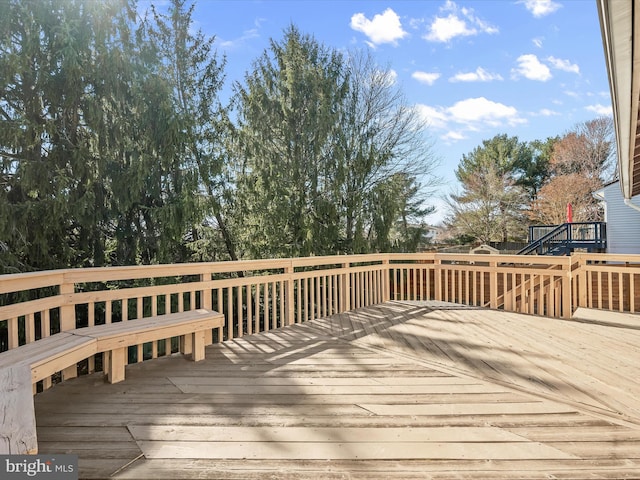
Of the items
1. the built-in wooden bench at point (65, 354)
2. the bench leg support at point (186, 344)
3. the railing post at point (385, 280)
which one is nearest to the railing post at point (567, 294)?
the railing post at point (385, 280)

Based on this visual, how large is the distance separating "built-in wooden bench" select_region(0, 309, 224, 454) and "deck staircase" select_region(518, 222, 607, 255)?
14.3 metres

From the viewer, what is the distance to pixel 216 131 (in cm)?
1001

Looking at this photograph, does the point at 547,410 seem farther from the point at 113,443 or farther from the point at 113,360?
the point at 113,360

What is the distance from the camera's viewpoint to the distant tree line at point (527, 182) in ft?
64.6

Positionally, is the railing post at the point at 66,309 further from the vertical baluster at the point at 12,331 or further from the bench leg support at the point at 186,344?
the bench leg support at the point at 186,344

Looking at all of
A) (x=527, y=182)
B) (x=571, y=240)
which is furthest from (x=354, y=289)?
(x=527, y=182)

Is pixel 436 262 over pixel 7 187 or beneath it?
beneath

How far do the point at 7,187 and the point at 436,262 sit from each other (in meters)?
7.25

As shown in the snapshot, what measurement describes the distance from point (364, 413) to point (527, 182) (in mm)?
25313

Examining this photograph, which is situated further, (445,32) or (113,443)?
(445,32)

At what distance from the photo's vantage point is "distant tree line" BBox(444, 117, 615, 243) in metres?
19.7

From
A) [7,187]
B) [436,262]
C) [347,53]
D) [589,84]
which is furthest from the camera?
[589,84]

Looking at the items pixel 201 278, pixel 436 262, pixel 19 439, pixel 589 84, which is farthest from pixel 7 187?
pixel 589 84

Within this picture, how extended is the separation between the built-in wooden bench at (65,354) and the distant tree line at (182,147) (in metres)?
3.79
